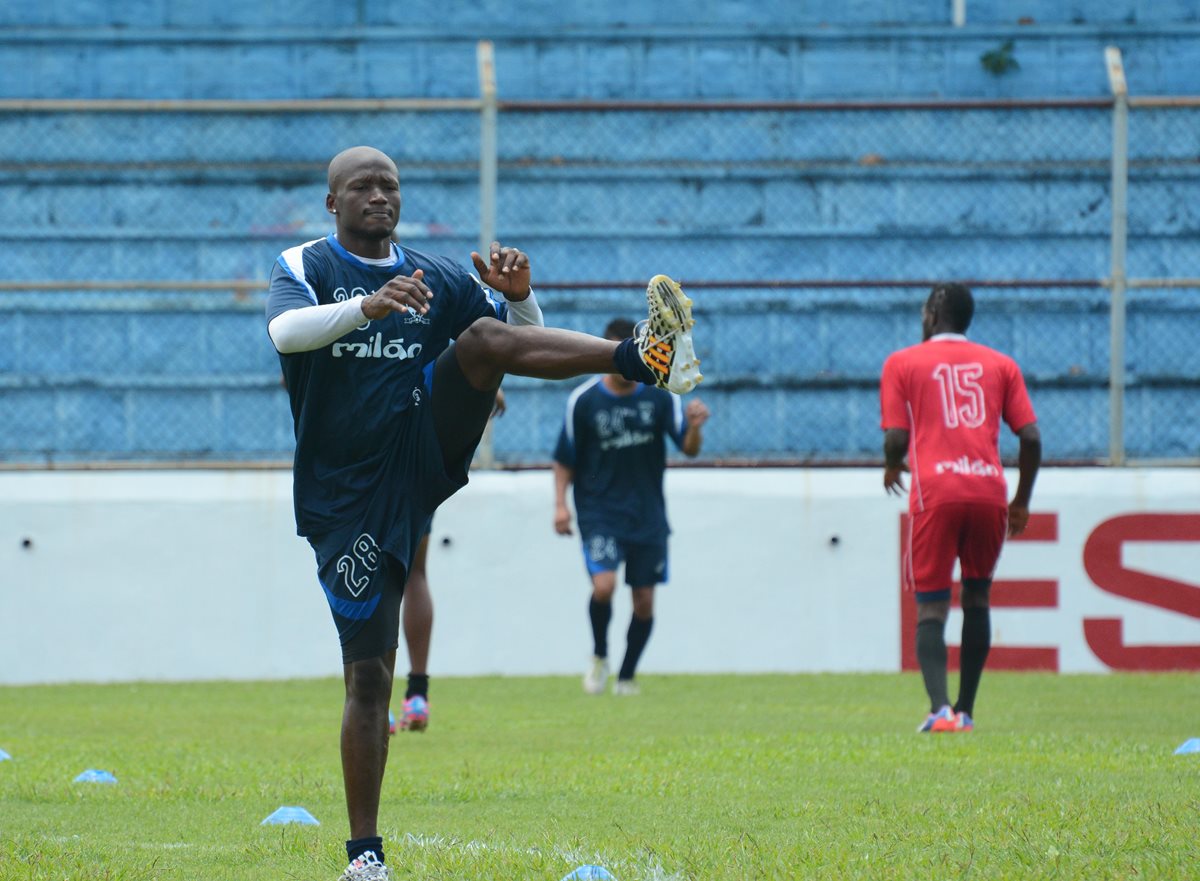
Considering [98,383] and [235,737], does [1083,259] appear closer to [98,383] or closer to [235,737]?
[98,383]

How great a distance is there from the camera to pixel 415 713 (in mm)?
8344

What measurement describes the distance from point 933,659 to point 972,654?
173mm

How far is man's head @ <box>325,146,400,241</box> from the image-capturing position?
484cm

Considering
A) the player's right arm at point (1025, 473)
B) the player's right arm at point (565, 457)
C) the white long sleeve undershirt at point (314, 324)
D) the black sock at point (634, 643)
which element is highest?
the white long sleeve undershirt at point (314, 324)

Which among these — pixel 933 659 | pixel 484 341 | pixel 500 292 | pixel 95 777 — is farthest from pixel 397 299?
pixel 933 659

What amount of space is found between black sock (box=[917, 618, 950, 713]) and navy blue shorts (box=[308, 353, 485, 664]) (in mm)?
3940

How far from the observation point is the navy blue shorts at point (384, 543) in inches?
177

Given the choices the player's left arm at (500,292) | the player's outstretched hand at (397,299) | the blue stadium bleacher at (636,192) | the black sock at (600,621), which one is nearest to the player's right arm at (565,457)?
the black sock at (600,621)

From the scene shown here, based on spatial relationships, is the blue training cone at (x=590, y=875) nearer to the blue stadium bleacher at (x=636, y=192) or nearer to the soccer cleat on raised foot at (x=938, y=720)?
the soccer cleat on raised foot at (x=938, y=720)

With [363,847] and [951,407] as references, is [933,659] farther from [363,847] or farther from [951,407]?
[363,847]

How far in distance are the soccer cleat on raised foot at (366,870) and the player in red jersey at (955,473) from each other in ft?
14.4

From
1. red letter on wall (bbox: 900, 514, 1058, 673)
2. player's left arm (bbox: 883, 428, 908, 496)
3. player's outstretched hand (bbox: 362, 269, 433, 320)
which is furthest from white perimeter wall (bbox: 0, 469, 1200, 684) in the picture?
player's outstretched hand (bbox: 362, 269, 433, 320)

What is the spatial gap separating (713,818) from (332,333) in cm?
191

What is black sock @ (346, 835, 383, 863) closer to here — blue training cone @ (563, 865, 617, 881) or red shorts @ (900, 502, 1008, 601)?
blue training cone @ (563, 865, 617, 881)
